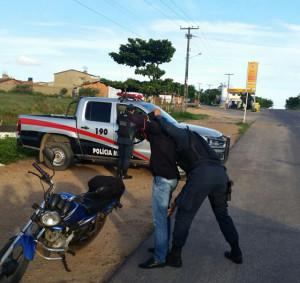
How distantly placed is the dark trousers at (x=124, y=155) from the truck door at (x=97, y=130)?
19.2 inches

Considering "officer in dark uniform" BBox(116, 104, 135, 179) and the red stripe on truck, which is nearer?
"officer in dark uniform" BBox(116, 104, 135, 179)

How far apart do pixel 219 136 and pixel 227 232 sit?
476 cm

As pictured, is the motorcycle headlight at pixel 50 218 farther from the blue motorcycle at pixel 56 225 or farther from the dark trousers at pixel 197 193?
the dark trousers at pixel 197 193

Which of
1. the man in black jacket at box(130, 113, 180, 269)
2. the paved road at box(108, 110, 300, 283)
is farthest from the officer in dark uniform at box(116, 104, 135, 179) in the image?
the man in black jacket at box(130, 113, 180, 269)

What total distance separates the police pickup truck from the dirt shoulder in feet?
1.72

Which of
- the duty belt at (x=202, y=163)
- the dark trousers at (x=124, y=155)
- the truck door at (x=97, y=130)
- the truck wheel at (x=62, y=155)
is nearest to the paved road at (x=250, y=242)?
the duty belt at (x=202, y=163)

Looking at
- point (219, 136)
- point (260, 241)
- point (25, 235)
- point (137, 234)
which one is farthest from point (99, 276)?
point (219, 136)

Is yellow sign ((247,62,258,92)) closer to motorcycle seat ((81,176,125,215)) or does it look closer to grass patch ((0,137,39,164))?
grass patch ((0,137,39,164))

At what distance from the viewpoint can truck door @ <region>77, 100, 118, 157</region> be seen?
9.07 m

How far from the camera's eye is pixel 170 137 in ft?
13.6

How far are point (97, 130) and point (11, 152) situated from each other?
3090 millimetres

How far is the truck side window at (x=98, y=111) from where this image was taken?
924 cm

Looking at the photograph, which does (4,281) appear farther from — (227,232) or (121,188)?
(227,232)

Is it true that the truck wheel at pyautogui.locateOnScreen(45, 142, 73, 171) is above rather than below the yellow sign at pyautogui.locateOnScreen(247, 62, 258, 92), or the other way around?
below
